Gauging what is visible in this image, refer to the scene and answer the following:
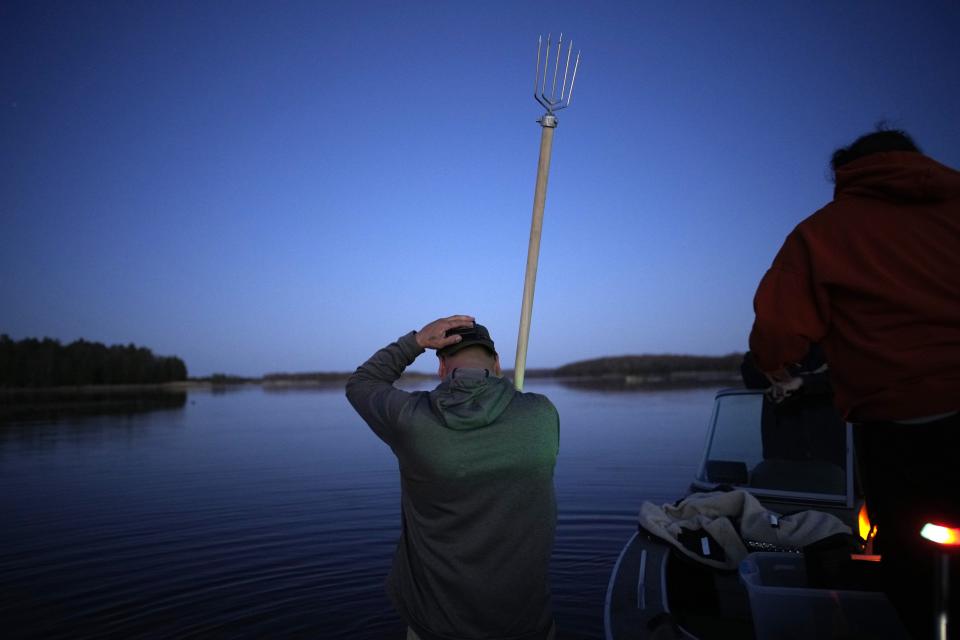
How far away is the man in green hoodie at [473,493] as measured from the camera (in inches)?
79.4

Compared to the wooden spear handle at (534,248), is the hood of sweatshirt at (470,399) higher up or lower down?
lower down

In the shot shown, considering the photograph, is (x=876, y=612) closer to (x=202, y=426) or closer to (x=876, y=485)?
(x=876, y=485)

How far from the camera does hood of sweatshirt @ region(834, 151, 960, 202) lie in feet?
5.16

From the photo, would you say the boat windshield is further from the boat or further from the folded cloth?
the folded cloth

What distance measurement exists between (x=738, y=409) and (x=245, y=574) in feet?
17.0

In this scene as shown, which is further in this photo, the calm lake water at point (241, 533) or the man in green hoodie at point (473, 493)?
the calm lake water at point (241, 533)

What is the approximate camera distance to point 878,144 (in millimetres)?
1788

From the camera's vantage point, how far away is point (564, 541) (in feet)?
24.7

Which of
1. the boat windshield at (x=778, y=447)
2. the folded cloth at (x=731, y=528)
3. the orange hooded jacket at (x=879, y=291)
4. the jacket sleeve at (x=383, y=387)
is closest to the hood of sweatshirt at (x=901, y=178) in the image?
the orange hooded jacket at (x=879, y=291)

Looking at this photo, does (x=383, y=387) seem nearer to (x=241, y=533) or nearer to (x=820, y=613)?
(x=820, y=613)

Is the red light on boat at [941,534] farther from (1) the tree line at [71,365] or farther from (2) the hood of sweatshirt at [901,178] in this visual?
(1) the tree line at [71,365]

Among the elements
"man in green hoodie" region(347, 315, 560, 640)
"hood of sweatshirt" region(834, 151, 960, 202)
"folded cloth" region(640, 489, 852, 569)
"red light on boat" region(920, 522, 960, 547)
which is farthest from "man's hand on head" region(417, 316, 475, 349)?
"folded cloth" region(640, 489, 852, 569)

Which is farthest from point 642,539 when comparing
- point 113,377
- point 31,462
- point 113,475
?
point 113,377

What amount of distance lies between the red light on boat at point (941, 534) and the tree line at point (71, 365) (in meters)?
94.8
